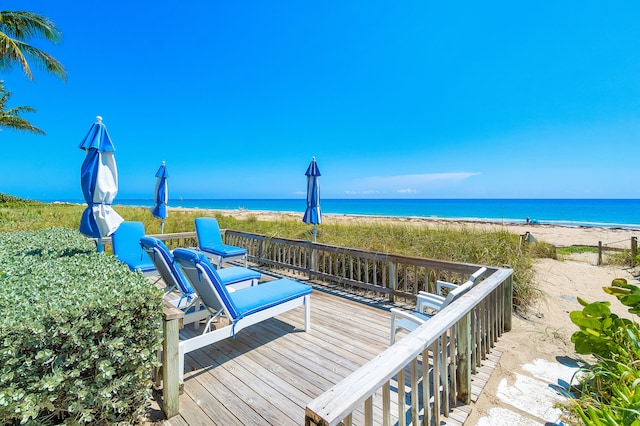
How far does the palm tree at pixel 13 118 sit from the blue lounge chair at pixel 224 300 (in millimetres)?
16003

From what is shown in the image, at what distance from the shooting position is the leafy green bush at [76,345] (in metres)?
1.26

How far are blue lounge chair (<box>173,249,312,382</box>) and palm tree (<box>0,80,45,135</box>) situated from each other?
16003 millimetres

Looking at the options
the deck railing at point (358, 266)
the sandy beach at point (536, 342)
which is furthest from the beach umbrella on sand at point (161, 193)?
the sandy beach at point (536, 342)

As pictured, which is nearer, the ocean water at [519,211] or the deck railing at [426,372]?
the deck railing at [426,372]

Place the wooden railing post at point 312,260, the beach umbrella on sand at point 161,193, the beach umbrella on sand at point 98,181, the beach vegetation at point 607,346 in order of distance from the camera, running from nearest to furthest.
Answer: the beach vegetation at point 607,346 < the beach umbrella on sand at point 98,181 < the wooden railing post at point 312,260 < the beach umbrella on sand at point 161,193

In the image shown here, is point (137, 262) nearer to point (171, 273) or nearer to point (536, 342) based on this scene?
point (171, 273)

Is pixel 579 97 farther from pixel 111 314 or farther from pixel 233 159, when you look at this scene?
pixel 233 159

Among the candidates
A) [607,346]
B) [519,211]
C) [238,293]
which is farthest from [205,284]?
[519,211]

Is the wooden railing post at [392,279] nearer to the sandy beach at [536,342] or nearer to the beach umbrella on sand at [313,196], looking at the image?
the sandy beach at [536,342]

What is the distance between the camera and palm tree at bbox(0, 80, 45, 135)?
39.0 ft

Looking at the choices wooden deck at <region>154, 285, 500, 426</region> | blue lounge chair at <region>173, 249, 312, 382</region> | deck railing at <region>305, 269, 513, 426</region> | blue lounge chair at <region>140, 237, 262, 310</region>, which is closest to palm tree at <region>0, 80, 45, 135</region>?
blue lounge chair at <region>140, 237, 262, 310</region>

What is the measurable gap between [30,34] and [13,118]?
17.7ft

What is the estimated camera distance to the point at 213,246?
5930mm

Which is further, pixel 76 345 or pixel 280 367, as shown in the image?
pixel 280 367
